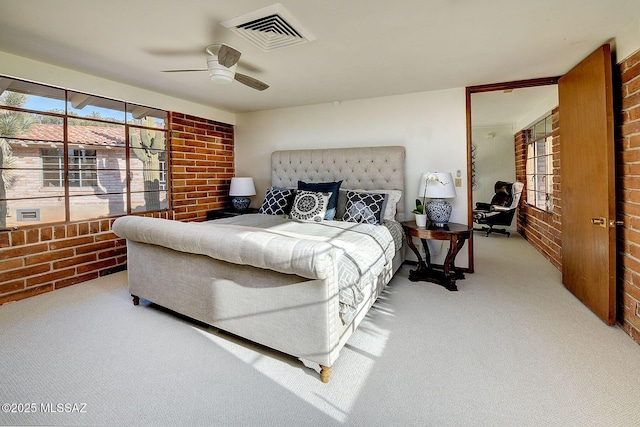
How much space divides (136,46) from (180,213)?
94.0 inches

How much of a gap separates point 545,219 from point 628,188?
98.4 inches

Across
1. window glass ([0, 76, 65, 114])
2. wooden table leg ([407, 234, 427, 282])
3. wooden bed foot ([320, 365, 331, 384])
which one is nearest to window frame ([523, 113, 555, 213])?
wooden table leg ([407, 234, 427, 282])

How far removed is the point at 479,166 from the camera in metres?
7.26

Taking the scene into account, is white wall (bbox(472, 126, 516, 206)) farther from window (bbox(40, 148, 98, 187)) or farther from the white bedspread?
window (bbox(40, 148, 98, 187))

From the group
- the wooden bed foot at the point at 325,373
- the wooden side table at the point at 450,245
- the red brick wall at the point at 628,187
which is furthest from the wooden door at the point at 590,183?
the wooden bed foot at the point at 325,373

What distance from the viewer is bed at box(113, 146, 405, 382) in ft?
5.63

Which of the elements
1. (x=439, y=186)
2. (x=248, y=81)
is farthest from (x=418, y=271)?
(x=248, y=81)

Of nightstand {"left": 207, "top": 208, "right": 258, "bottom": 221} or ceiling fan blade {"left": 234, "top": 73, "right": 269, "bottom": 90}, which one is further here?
nightstand {"left": 207, "top": 208, "right": 258, "bottom": 221}

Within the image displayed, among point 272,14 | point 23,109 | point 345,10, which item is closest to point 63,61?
point 23,109

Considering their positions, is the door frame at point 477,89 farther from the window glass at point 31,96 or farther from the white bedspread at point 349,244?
the window glass at point 31,96

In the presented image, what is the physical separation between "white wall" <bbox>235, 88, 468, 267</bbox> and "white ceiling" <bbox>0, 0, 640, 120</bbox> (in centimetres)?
35

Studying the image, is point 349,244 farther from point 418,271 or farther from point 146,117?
point 146,117

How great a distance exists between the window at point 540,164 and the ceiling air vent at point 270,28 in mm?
4078

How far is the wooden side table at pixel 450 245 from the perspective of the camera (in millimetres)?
3070
